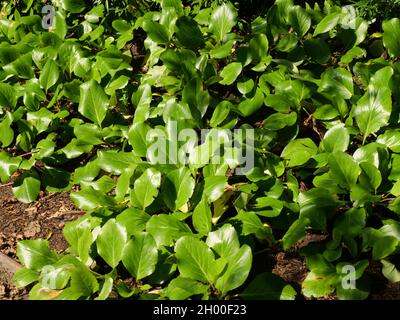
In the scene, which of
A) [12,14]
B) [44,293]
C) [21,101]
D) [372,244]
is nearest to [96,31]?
[21,101]

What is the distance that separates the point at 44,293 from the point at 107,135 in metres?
0.84

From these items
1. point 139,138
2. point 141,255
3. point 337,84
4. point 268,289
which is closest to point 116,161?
point 139,138

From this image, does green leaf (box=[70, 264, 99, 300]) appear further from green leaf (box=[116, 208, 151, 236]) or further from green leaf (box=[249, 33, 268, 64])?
green leaf (box=[249, 33, 268, 64])

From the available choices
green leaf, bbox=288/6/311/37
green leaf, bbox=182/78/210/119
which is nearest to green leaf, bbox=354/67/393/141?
green leaf, bbox=288/6/311/37

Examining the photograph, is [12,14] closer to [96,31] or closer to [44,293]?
[96,31]

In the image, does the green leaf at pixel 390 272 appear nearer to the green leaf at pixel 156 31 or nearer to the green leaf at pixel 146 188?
the green leaf at pixel 146 188

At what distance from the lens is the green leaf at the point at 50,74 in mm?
2883

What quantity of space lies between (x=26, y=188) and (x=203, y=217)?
3.14ft

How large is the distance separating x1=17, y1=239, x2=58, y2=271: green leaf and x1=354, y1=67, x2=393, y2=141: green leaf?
1390mm

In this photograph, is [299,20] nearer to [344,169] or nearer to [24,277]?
[344,169]

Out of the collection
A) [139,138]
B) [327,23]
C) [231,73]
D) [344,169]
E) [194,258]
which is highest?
[327,23]

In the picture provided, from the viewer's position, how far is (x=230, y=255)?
6.40 feet

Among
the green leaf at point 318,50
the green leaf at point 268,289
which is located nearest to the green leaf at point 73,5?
the green leaf at point 318,50

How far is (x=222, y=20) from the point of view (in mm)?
2900
